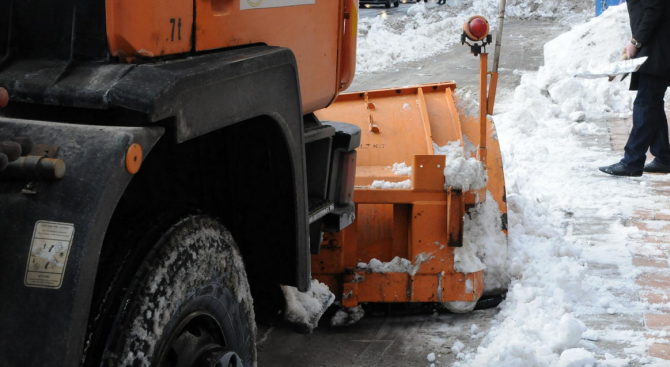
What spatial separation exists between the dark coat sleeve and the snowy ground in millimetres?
1171

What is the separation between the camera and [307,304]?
3.23 metres

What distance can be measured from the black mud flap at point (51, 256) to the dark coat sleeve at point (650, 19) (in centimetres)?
548

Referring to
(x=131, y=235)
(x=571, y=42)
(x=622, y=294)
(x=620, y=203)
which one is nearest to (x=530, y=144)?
(x=620, y=203)

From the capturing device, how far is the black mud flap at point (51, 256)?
49.3 inches

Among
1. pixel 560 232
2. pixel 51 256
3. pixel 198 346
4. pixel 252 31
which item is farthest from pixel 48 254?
pixel 560 232

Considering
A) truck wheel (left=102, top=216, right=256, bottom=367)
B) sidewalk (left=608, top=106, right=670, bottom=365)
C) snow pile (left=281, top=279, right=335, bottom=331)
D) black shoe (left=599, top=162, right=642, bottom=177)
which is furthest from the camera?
black shoe (left=599, top=162, right=642, bottom=177)

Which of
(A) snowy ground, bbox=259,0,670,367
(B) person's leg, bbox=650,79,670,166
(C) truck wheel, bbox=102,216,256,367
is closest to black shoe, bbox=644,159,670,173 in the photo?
(B) person's leg, bbox=650,79,670,166

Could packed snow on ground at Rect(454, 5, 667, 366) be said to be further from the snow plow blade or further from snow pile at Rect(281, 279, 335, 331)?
snow pile at Rect(281, 279, 335, 331)

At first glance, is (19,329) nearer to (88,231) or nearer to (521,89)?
(88,231)

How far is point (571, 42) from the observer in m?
10.9

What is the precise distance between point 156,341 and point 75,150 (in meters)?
0.45

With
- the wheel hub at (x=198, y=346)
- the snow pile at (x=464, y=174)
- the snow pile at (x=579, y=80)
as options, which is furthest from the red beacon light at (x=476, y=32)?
the snow pile at (x=579, y=80)

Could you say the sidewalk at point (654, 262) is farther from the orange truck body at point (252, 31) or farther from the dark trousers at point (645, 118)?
the orange truck body at point (252, 31)

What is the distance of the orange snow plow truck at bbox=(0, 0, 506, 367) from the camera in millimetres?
1261
